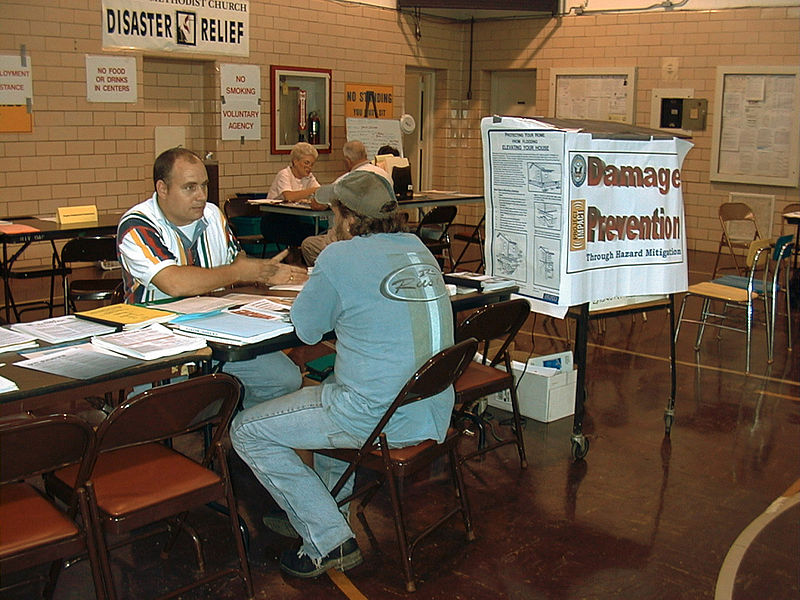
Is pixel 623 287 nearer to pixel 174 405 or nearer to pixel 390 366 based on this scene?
pixel 390 366

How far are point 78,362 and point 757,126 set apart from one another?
9.34 m

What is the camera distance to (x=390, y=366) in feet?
9.32

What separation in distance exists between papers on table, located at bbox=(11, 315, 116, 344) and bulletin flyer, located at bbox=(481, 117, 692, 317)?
189 cm

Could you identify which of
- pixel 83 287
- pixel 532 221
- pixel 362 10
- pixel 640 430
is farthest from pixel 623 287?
pixel 362 10

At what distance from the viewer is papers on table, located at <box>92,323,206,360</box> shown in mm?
2763

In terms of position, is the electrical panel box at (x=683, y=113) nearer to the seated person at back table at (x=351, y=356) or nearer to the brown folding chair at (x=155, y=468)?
the seated person at back table at (x=351, y=356)

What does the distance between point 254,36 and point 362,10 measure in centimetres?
180

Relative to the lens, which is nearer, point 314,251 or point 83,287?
point 83,287

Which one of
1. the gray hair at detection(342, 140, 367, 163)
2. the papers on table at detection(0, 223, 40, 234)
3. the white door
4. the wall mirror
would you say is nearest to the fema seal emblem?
the papers on table at detection(0, 223, 40, 234)

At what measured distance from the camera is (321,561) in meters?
2.98

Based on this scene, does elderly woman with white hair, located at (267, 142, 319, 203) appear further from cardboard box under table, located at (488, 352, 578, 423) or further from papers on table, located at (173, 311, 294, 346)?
papers on table, located at (173, 311, 294, 346)

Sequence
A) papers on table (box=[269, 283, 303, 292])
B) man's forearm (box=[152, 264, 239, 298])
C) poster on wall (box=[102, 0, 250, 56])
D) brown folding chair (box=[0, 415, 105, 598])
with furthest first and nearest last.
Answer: poster on wall (box=[102, 0, 250, 56])
papers on table (box=[269, 283, 303, 292])
man's forearm (box=[152, 264, 239, 298])
brown folding chair (box=[0, 415, 105, 598])

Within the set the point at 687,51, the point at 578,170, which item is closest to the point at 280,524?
the point at 578,170

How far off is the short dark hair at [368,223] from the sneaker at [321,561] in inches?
42.1
